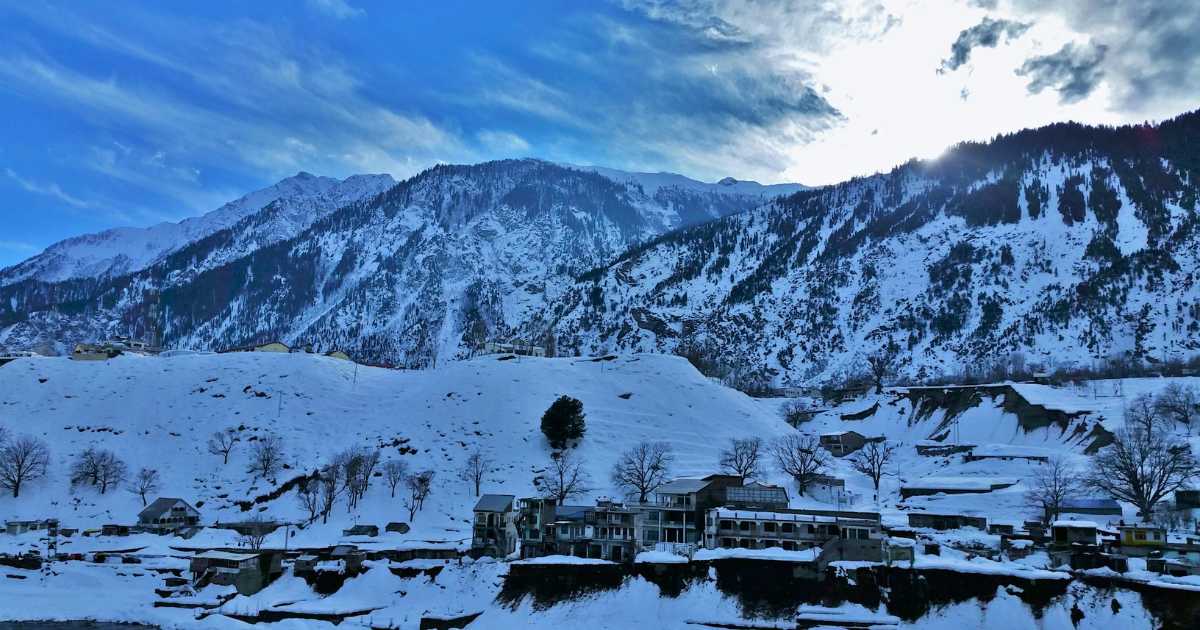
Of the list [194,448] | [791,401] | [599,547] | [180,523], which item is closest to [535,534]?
[599,547]

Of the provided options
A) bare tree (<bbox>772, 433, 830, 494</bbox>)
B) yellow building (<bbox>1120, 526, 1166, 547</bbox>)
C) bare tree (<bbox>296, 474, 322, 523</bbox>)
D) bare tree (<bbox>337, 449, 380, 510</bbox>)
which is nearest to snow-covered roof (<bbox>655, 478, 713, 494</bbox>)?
bare tree (<bbox>772, 433, 830, 494</bbox>)

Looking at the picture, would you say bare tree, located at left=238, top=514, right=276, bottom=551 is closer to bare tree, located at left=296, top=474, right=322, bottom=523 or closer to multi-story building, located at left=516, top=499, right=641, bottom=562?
bare tree, located at left=296, top=474, right=322, bottom=523

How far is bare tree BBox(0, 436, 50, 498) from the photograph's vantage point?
72188mm

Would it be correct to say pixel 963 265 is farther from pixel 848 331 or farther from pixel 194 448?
pixel 194 448

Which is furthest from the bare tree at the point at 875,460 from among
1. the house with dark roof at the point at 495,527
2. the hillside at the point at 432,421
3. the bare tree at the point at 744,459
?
the house with dark roof at the point at 495,527

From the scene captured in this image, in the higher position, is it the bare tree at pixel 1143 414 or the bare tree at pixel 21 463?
the bare tree at pixel 1143 414

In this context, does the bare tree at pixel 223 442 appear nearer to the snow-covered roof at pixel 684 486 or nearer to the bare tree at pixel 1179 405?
the snow-covered roof at pixel 684 486

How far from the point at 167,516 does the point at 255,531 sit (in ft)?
29.0

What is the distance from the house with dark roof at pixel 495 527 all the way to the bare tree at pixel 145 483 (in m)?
33.3

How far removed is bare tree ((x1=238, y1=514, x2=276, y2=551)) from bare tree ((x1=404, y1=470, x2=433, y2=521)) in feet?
35.9

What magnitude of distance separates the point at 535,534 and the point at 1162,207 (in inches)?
7320

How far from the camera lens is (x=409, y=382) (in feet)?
345

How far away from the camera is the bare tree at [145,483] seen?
73588 mm

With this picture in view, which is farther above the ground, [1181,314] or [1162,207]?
[1162,207]
